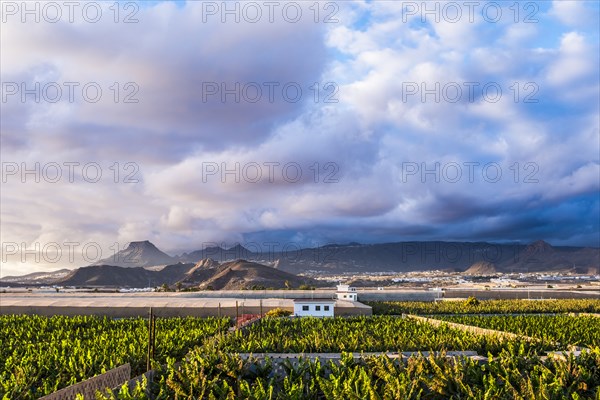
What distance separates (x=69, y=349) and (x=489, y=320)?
98.5 ft

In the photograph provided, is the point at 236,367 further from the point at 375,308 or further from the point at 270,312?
the point at 375,308

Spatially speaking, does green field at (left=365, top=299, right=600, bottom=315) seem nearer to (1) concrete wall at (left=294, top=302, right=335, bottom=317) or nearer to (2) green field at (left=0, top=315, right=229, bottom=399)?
(1) concrete wall at (left=294, top=302, right=335, bottom=317)

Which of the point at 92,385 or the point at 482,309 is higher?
the point at 92,385

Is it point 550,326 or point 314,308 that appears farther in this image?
point 314,308

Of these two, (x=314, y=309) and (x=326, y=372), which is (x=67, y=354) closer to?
(x=326, y=372)

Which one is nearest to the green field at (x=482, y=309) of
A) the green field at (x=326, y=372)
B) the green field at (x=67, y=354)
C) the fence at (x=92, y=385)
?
the green field at (x=67, y=354)

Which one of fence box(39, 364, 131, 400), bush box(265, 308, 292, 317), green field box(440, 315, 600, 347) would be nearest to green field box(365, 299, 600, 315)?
bush box(265, 308, 292, 317)

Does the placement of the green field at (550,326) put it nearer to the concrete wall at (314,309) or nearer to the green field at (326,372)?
the green field at (326,372)

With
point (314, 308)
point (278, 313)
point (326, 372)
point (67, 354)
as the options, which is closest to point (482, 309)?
point (314, 308)

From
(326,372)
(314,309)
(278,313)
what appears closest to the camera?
(326,372)

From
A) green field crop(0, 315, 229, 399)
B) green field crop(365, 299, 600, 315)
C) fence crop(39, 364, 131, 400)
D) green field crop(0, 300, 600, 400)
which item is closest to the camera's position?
fence crop(39, 364, 131, 400)

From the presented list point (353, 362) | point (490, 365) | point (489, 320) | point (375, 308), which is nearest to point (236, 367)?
point (353, 362)

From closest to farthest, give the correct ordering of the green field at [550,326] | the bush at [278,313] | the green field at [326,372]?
the green field at [326,372], the green field at [550,326], the bush at [278,313]

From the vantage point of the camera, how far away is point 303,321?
→ 40.3m
